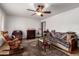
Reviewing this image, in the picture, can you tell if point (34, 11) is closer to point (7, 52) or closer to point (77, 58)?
point (7, 52)

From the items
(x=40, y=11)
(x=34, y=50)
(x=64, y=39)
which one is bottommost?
(x=34, y=50)

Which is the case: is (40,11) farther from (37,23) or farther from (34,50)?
(34,50)

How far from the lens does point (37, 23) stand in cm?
201

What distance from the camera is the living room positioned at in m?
1.93

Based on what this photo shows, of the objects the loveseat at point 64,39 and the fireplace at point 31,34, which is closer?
the loveseat at point 64,39

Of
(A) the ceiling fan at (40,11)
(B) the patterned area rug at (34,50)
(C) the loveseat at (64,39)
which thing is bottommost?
(B) the patterned area rug at (34,50)

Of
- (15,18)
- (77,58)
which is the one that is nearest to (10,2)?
(15,18)

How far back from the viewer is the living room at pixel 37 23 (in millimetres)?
1931

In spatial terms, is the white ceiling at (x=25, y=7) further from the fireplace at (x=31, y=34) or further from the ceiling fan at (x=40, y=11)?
the fireplace at (x=31, y=34)

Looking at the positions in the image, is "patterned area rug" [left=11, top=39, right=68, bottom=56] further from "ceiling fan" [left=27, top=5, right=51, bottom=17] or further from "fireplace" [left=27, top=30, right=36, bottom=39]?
"ceiling fan" [left=27, top=5, right=51, bottom=17]

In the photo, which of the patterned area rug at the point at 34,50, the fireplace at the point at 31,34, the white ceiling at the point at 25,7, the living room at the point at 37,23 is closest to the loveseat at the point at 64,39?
the living room at the point at 37,23

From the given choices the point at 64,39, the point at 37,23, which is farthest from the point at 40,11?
the point at 64,39

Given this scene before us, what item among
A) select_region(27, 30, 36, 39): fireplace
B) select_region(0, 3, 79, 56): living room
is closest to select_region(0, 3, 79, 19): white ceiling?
select_region(0, 3, 79, 56): living room

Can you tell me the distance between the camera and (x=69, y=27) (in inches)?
76.9
